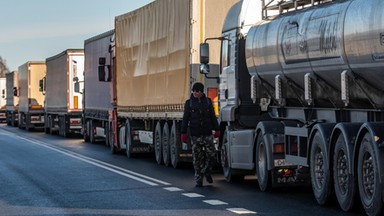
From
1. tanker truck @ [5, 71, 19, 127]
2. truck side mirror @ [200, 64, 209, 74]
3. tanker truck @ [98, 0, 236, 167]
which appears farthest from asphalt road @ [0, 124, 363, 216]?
tanker truck @ [5, 71, 19, 127]

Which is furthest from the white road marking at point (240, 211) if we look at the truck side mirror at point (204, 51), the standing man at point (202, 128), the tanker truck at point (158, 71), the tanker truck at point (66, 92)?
the tanker truck at point (66, 92)

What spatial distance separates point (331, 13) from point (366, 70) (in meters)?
1.27

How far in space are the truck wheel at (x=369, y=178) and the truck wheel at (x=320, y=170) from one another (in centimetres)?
110

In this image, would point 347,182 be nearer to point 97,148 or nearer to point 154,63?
point 154,63

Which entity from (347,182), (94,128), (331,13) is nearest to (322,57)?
(331,13)

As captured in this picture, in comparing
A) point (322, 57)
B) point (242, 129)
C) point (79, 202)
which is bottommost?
point (79, 202)

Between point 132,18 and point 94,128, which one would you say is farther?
point 94,128

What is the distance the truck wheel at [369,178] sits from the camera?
35.3 feet

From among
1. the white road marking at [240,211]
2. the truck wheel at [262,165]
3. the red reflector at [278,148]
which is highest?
the red reflector at [278,148]

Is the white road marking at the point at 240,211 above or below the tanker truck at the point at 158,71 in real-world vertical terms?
below

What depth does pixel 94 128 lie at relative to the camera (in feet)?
116

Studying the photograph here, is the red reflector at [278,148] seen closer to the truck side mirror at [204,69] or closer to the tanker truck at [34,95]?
the truck side mirror at [204,69]

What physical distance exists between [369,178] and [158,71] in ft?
40.7

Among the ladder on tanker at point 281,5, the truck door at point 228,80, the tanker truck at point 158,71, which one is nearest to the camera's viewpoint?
the ladder on tanker at point 281,5
